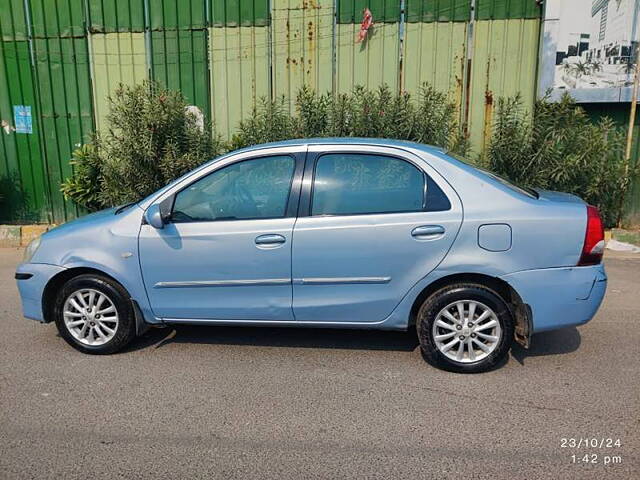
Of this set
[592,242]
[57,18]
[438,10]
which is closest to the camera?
[592,242]

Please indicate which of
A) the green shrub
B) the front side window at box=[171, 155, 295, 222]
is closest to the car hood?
the front side window at box=[171, 155, 295, 222]

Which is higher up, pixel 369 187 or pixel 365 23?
pixel 365 23

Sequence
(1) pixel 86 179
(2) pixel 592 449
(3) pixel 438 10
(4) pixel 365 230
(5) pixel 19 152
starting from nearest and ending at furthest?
(2) pixel 592 449
(4) pixel 365 230
(3) pixel 438 10
(1) pixel 86 179
(5) pixel 19 152

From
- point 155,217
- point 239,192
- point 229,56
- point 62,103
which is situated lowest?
point 155,217

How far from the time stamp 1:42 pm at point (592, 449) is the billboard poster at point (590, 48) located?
20.5ft

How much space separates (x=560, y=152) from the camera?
7324mm

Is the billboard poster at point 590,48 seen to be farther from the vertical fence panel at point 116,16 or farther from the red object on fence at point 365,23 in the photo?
the vertical fence panel at point 116,16

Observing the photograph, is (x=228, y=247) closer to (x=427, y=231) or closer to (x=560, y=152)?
(x=427, y=231)

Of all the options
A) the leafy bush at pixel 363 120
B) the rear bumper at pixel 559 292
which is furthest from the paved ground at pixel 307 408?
the leafy bush at pixel 363 120

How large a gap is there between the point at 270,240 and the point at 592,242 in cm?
217

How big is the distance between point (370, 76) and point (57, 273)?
6004 millimetres

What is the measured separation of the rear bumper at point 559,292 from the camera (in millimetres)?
3471

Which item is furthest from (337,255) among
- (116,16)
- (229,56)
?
(116,16)

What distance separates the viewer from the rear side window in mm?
3635
